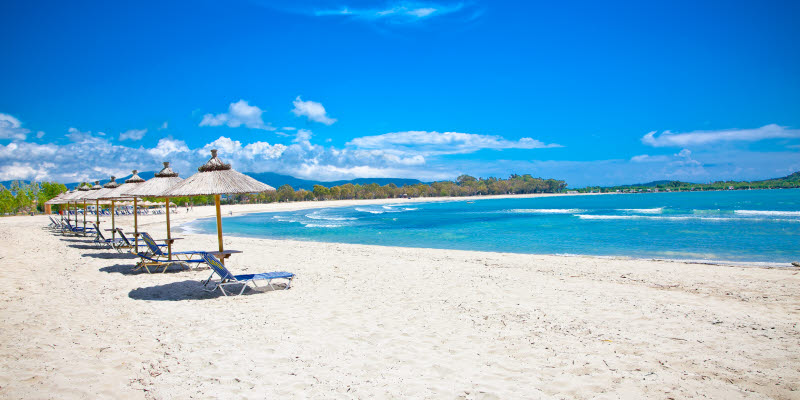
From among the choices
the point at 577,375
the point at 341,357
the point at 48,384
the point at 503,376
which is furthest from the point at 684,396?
the point at 48,384

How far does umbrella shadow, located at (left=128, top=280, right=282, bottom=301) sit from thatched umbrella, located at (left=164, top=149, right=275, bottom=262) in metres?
0.69

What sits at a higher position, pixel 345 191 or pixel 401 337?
pixel 345 191

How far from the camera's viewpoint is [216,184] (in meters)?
7.56

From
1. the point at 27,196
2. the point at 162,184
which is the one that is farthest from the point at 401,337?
the point at 27,196

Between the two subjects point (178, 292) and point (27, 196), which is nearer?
point (178, 292)

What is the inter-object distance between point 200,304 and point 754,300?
29.9 ft

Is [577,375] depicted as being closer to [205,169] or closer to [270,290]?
[270,290]

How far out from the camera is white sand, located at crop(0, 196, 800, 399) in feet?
11.5

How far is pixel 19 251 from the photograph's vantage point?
36.9 feet

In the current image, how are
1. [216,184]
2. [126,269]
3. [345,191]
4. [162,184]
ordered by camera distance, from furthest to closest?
[345,191], [162,184], [126,269], [216,184]

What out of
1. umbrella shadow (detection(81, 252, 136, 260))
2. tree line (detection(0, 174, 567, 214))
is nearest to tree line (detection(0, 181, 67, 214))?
tree line (detection(0, 174, 567, 214))

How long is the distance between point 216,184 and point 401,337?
492 centimetres

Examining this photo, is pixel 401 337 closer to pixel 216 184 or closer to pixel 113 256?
pixel 216 184

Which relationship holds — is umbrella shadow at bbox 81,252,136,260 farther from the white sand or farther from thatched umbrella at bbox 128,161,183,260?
the white sand
